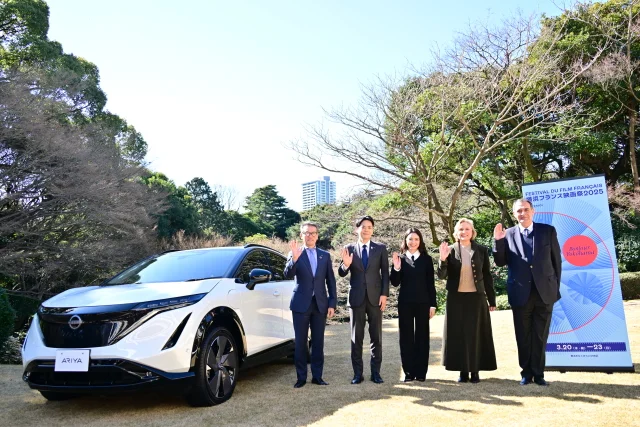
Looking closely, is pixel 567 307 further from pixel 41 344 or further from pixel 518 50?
pixel 518 50

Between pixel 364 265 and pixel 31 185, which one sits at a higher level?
pixel 31 185

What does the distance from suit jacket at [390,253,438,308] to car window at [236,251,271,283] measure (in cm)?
145

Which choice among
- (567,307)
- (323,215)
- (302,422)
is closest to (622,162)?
(323,215)

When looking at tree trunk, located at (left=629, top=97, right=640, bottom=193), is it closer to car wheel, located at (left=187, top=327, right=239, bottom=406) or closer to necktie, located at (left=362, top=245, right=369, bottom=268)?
necktie, located at (left=362, top=245, right=369, bottom=268)

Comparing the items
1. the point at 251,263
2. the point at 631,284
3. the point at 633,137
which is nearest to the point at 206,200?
the point at 633,137

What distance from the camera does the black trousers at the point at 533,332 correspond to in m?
4.99

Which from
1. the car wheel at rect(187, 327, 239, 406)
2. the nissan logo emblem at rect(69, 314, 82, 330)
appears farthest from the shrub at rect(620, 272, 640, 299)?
the nissan logo emblem at rect(69, 314, 82, 330)

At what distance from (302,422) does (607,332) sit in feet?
11.4

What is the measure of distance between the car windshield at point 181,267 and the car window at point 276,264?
0.59 meters

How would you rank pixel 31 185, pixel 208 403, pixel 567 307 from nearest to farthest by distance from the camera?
1. pixel 208 403
2. pixel 567 307
3. pixel 31 185

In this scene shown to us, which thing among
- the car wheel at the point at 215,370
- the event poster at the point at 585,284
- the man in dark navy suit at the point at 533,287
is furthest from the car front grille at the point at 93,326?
the event poster at the point at 585,284

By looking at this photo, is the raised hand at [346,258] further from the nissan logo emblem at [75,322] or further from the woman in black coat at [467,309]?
the nissan logo emblem at [75,322]

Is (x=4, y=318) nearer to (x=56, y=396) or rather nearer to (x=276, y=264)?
(x=56, y=396)

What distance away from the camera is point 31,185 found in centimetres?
1498
